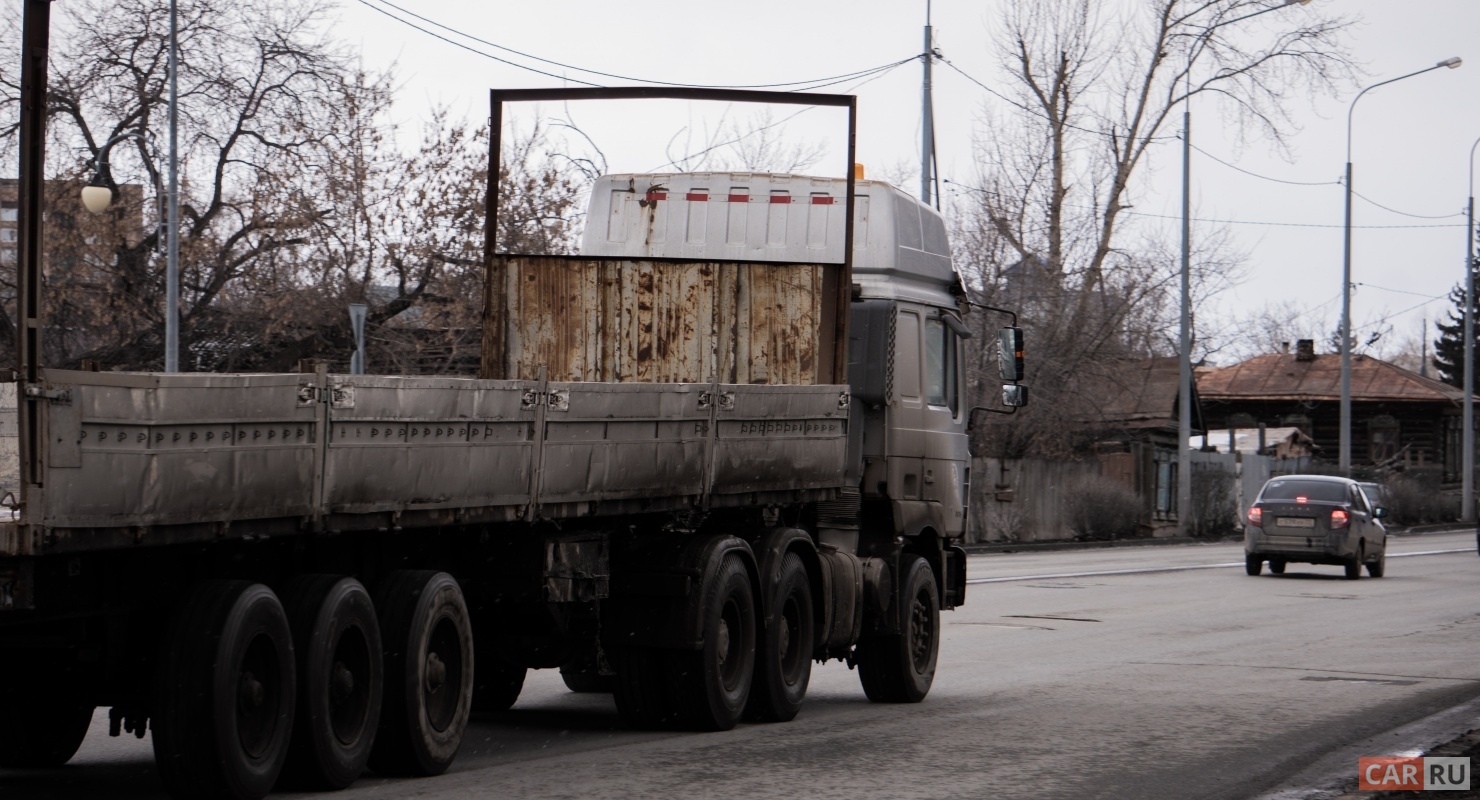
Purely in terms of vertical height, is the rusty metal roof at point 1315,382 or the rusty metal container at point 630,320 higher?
the rusty metal roof at point 1315,382

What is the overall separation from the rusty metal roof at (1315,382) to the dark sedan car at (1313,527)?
172 feet

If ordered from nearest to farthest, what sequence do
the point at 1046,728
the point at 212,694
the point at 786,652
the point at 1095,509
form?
the point at 212,694 → the point at 1046,728 → the point at 786,652 → the point at 1095,509

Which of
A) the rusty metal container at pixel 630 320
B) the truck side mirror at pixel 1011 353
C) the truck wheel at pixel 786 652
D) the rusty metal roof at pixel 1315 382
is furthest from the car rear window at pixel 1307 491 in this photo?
the rusty metal roof at pixel 1315 382

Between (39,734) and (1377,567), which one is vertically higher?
(39,734)

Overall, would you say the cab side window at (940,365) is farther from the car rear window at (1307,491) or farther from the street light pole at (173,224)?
the car rear window at (1307,491)

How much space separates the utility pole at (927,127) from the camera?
1136 inches

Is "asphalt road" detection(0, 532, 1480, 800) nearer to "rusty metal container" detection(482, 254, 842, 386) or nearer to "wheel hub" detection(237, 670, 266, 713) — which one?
"wheel hub" detection(237, 670, 266, 713)

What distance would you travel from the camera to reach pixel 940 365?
39.9 feet

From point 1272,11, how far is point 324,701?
162 feet

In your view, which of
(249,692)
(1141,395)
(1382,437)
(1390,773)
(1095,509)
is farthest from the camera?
(1382,437)

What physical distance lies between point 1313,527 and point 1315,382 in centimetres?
5512

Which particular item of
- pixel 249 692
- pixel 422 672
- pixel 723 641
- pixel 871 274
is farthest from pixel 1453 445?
pixel 249 692

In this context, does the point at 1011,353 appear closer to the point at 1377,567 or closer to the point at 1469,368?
the point at 1377,567

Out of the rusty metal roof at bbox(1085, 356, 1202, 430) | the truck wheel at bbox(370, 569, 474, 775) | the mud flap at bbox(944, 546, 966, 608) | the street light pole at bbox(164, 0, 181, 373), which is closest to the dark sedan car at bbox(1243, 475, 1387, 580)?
the mud flap at bbox(944, 546, 966, 608)
